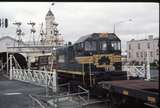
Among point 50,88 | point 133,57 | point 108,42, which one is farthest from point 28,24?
point 133,57

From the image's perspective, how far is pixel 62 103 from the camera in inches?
695

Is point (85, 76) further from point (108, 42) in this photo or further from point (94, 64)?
point (108, 42)

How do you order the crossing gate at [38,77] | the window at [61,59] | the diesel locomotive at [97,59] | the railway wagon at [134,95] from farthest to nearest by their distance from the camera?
1. the window at [61,59]
2. the crossing gate at [38,77]
3. the diesel locomotive at [97,59]
4. the railway wagon at [134,95]

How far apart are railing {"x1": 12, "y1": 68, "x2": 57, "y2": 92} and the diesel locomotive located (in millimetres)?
3119

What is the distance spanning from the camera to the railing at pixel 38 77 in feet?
84.1

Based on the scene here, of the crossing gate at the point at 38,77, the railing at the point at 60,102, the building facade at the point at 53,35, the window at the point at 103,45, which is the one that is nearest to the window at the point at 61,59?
the crossing gate at the point at 38,77

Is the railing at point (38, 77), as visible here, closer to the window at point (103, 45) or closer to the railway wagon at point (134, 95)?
the window at point (103, 45)

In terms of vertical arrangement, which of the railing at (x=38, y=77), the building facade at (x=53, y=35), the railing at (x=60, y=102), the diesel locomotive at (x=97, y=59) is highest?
the building facade at (x=53, y=35)

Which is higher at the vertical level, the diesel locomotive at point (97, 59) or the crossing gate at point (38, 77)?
the diesel locomotive at point (97, 59)

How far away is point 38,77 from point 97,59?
11.6m

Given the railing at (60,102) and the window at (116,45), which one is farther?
the window at (116,45)

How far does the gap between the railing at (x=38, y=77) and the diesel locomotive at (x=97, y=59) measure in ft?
10.2

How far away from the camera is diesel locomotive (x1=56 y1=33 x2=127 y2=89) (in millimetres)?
20203

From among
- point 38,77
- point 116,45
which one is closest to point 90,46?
point 116,45
